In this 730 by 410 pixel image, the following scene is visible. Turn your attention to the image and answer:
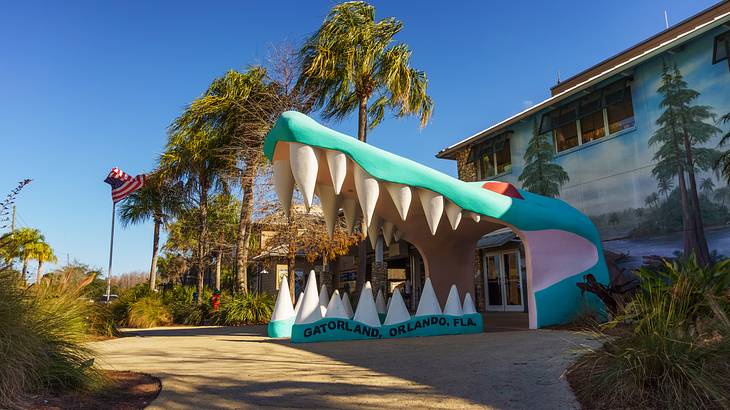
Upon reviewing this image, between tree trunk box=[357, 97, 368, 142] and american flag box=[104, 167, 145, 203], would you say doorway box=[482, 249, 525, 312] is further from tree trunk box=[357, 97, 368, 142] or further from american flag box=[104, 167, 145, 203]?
american flag box=[104, 167, 145, 203]

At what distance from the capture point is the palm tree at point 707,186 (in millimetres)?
9613

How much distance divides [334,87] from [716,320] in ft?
32.5

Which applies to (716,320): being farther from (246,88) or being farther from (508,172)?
(246,88)

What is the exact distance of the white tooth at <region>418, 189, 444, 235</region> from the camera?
6543 mm

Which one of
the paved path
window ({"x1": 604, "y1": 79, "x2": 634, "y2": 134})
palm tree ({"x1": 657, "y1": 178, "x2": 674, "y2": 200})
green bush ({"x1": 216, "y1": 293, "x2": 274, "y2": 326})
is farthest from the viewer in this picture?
green bush ({"x1": 216, "y1": 293, "x2": 274, "y2": 326})

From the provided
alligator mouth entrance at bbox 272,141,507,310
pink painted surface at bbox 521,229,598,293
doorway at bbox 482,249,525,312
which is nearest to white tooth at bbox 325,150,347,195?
alligator mouth entrance at bbox 272,141,507,310

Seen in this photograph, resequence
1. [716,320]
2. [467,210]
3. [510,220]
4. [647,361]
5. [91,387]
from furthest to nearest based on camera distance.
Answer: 1. [510,220]
2. [467,210]
3. [91,387]
4. [716,320]
5. [647,361]

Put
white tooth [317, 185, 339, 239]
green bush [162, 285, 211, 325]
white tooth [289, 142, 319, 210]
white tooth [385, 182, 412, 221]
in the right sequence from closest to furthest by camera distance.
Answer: white tooth [289, 142, 319, 210]
white tooth [385, 182, 412, 221]
white tooth [317, 185, 339, 239]
green bush [162, 285, 211, 325]

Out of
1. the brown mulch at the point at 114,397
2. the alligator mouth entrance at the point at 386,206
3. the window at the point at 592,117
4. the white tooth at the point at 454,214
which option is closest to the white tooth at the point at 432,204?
the alligator mouth entrance at the point at 386,206

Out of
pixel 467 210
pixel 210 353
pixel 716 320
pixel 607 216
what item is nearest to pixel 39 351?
pixel 210 353

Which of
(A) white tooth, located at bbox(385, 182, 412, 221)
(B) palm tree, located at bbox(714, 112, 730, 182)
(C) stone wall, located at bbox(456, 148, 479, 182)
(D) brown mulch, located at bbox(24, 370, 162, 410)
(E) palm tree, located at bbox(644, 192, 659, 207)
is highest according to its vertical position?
(C) stone wall, located at bbox(456, 148, 479, 182)

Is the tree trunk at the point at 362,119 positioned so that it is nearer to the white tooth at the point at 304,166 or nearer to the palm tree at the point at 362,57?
the palm tree at the point at 362,57

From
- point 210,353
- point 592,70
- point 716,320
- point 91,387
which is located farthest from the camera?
point 592,70

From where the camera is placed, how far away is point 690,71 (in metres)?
10.1
